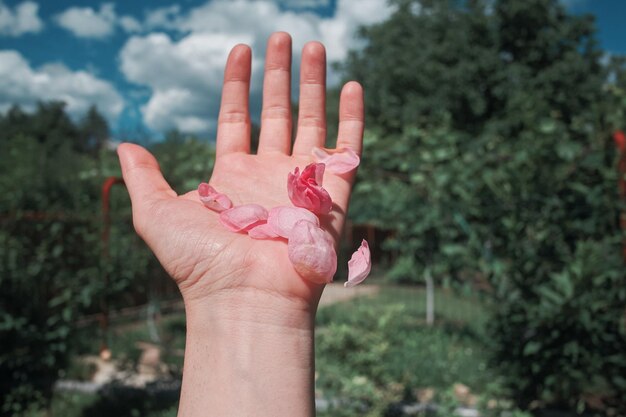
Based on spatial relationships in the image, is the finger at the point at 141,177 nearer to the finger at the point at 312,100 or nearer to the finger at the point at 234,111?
the finger at the point at 234,111

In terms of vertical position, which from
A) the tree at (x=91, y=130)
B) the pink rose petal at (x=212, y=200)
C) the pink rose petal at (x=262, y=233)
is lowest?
the pink rose petal at (x=262, y=233)

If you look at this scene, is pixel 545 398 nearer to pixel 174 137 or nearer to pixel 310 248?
pixel 310 248

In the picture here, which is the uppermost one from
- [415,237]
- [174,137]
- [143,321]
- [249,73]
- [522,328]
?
[174,137]

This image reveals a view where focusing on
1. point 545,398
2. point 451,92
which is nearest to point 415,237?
point 545,398

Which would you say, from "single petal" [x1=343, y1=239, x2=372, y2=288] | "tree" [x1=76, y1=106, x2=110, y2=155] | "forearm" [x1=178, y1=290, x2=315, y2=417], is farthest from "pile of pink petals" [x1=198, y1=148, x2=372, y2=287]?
"tree" [x1=76, y1=106, x2=110, y2=155]

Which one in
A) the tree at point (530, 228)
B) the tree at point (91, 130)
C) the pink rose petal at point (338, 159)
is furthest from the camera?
the tree at point (91, 130)

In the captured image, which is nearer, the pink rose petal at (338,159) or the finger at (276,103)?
the pink rose petal at (338,159)

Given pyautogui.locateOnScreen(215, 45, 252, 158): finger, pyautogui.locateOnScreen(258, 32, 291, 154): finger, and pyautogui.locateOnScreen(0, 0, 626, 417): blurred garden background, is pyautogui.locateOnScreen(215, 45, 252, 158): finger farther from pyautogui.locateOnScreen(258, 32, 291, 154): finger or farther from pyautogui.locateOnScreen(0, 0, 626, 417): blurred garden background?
pyautogui.locateOnScreen(0, 0, 626, 417): blurred garden background

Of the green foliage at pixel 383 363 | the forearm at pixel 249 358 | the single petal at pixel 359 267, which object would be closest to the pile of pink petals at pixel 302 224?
the single petal at pixel 359 267
